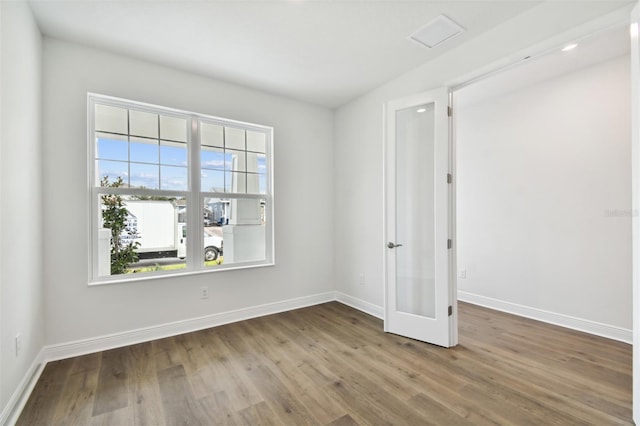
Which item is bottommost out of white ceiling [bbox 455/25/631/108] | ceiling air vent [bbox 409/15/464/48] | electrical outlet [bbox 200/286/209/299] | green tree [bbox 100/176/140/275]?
electrical outlet [bbox 200/286/209/299]

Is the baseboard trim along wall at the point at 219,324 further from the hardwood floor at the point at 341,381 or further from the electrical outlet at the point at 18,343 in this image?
the electrical outlet at the point at 18,343

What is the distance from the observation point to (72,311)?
8.53 ft

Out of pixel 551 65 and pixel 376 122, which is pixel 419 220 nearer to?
pixel 376 122

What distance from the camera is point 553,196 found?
332 centimetres

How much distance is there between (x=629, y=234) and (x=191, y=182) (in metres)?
4.41

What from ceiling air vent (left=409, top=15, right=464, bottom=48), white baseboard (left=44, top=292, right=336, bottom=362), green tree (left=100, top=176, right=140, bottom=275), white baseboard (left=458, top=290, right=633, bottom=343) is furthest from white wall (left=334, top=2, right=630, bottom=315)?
green tree (left=100, top=176, right=140, bottom=275)

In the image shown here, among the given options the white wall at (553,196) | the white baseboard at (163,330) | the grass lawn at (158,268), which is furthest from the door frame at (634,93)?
the grass lawn at (158,268)

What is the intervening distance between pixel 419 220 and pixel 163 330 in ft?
9.29

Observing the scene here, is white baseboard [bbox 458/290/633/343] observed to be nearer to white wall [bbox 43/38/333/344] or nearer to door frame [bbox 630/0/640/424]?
door frame [bbox 630/0/640/424]

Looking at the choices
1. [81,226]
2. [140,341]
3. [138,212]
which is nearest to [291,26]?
[138,212]

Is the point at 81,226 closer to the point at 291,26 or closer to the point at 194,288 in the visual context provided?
the point at 194,288

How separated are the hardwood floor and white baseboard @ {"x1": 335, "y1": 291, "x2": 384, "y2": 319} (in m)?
0.49

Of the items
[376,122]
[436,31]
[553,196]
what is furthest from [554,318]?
[436,31]

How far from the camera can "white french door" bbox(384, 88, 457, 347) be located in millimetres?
2754
